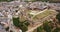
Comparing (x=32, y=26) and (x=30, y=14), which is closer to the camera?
(x=32, y=26)

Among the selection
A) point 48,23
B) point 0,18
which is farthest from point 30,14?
point 0,18

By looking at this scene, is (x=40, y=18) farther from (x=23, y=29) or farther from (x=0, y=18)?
(x=0, y=18)

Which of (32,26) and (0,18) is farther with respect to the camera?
(0,18)

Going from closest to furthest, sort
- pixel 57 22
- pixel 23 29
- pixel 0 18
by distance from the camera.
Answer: pixel 23 29
pixel 57 22
pixel 0 18

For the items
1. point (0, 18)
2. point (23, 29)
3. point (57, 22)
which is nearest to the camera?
→ point (23, 29)

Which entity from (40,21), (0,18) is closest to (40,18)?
(40,21)

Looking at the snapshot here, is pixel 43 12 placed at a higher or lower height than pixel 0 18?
higher

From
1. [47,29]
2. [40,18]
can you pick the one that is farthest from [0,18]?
[47,29]

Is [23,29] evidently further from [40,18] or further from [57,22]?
[57,22]
